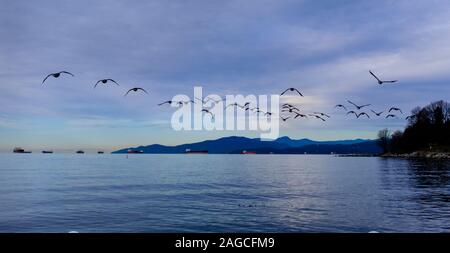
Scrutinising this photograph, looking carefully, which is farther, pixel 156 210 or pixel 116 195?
pixel 116 195

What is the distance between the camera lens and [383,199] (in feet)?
145

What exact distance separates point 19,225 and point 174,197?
1909cm
